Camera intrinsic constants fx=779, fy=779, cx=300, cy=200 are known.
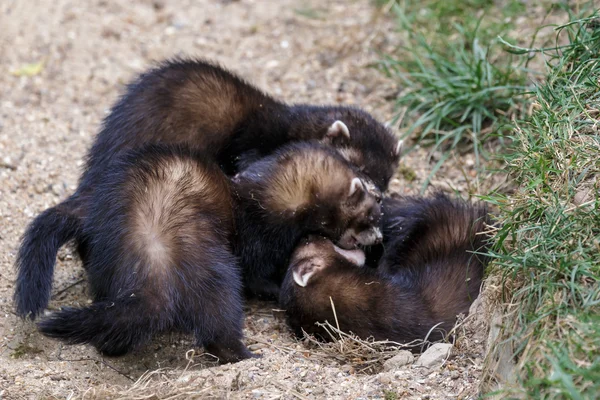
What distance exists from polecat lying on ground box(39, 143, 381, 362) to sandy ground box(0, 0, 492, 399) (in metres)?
0.32

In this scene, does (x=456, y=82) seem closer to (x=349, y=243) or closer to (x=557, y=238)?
(x=349, y=243)

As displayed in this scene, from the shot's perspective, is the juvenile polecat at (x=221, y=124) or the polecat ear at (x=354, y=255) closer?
the polecat ear at (x=354, y=255)

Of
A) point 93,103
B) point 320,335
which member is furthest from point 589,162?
point 93,103

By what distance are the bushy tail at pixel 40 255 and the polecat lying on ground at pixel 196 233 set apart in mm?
200

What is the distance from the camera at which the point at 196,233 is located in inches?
200

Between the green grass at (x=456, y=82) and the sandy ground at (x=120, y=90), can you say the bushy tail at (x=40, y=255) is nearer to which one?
the sandy ground at (x=120, y=90)

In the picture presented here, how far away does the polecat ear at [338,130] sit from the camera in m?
6.53

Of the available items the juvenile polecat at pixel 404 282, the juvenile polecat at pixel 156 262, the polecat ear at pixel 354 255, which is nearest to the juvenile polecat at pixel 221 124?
the juvenile polecat at pixel 156 262

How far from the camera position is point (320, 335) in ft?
17.4

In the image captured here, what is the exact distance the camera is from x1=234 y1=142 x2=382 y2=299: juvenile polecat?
227 inches

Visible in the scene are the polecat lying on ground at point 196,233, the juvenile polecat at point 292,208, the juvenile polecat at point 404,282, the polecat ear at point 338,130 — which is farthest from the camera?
the polecat ear at point 338,130

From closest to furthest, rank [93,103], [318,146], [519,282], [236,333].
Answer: [519,282] → [236,333] → [318,146] → [93,103]

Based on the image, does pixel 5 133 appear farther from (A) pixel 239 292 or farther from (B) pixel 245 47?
(A) pixel 239 292

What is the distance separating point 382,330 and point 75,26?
19.5 feet
